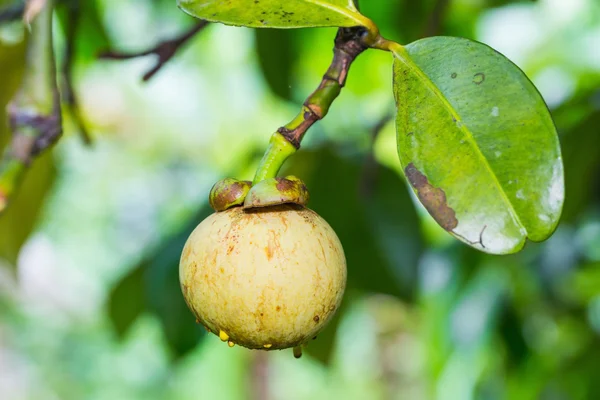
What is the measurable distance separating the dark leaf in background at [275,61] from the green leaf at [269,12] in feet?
2.27

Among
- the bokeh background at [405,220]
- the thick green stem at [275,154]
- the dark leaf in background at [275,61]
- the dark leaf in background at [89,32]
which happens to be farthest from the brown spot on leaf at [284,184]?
the dark leaf in background at [89,32]

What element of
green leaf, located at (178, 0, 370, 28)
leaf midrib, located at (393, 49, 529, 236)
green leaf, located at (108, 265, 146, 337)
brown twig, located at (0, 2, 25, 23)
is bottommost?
green leaf, located at (108, 265, 146, 337)

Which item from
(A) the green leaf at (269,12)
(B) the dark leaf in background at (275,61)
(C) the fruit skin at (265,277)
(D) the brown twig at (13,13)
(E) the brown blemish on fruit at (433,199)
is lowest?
(B) the dark leaf in background at (275,61)

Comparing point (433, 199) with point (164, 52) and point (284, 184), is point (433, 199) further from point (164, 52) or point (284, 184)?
point (164, 52)

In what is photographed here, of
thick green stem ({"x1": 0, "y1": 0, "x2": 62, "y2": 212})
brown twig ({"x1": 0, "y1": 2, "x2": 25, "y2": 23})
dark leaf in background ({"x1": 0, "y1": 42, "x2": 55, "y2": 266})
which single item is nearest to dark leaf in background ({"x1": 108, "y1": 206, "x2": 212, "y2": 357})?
dark leaf in background ({"x1": 0, "y1": 42, "x2": 55, "y2": 266})

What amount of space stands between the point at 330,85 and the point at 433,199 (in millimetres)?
121

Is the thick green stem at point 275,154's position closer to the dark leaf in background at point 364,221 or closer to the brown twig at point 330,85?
the brown twig at point 330,85

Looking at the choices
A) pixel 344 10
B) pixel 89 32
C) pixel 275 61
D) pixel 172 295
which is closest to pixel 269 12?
pixel 344 10

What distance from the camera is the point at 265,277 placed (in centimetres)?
50

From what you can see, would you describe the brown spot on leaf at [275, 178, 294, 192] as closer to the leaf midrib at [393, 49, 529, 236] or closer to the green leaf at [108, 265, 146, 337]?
the leaf midrib at [393, 49, 529, 236]

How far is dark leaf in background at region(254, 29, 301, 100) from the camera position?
1218 mm

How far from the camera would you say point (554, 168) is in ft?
1.53

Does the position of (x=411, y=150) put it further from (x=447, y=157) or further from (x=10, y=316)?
(x=10, y=316)

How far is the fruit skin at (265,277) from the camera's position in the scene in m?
0.50
